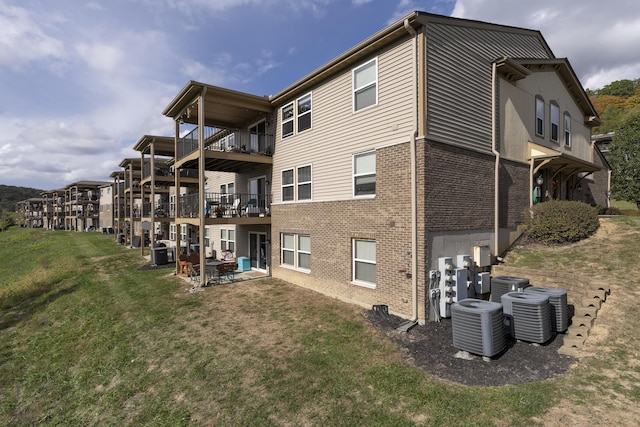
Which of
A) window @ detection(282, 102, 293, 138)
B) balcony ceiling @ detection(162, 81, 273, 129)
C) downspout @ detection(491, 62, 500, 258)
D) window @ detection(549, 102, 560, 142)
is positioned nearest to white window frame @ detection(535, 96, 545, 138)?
window @ detection(549, 102, 560, 142)

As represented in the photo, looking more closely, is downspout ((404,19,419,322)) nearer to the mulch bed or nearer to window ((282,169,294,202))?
the mulch bed

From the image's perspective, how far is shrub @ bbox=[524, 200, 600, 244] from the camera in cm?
1197

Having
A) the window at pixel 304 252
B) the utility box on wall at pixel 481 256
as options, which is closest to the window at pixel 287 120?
the window at pixel 304 252

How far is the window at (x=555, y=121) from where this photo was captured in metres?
15.8

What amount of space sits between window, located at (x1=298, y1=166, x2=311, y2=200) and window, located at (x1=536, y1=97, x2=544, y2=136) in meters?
10.3

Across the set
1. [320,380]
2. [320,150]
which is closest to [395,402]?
[320,380]

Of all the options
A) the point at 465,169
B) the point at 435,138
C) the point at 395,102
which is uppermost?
the point at 395,102

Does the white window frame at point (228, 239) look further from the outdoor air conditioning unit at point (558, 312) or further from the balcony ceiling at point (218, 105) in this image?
the outdoor air conditioning unit at point (558, 312)

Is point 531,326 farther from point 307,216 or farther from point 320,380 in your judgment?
point 307,216

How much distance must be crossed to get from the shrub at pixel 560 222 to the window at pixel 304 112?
941 centimetres

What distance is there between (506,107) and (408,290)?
27.4 ft

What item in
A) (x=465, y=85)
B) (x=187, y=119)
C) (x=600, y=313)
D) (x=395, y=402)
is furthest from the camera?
(x=187, y=119)

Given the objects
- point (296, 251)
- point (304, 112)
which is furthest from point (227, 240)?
point (304, 112)

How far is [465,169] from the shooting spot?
1045cm
